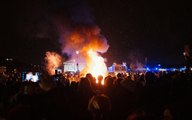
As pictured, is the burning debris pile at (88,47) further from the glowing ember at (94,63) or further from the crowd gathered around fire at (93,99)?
the crowd gathered around fire at (93,99)

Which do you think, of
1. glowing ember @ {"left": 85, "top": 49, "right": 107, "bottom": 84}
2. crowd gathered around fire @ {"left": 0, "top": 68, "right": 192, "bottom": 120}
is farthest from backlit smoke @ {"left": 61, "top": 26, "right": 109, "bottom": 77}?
crowd gathered around fire @ {"left": 0, "top": 68, "right": 192, "bottom": 120}

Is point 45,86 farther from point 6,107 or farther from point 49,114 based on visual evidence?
point 49,114

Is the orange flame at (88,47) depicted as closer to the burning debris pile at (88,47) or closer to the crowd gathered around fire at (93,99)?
the burning debris pile at (88,47)

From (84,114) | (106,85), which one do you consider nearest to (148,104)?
(106,85)

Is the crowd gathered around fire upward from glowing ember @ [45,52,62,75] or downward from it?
downward

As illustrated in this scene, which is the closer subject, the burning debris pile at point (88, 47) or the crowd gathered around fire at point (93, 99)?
the crowd gathered around fire at point (93, 99)

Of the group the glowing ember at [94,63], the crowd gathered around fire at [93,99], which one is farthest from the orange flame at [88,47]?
the crowd gathered around fire at [93,99]

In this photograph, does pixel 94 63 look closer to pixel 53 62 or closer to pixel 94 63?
pixel 94 63

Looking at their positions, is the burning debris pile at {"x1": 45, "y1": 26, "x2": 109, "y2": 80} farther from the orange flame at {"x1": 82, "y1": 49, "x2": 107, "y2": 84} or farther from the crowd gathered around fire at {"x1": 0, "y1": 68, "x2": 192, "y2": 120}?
the crowd gathered around fire at {"x1": 0, "y1": 68, "x2": 192, "y2": 120}

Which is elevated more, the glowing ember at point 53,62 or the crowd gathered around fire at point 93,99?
the glowing ember at point 53,62

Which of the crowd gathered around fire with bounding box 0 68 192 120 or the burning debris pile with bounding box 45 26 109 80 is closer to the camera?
the crowd gathered around fire with bounding box 0 68 192 120

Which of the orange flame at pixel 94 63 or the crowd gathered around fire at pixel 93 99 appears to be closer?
the crowd gathered around fire at pixel 93 99

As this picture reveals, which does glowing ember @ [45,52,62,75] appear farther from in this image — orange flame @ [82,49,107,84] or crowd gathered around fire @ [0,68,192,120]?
crowd gathered around fire @ [0,68,192,120]

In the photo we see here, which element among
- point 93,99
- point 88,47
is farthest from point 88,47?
point 93,99
